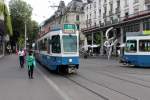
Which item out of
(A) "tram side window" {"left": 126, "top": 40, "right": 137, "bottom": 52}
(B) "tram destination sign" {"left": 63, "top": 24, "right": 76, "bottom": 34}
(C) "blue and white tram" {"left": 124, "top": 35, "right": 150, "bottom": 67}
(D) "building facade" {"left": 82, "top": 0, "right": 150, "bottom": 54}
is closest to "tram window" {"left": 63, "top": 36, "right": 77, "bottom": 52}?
(B) "tram destination sign" {"left": 63, "top": 24, "right": 76, "bottom": 34}

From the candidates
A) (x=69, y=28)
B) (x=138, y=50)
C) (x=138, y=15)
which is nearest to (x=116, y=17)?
(x=138, y=15)

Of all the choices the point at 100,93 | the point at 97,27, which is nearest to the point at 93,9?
the point at 97,27

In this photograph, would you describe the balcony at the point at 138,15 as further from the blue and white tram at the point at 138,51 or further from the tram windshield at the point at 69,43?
the tram windshield at the point at 69,43

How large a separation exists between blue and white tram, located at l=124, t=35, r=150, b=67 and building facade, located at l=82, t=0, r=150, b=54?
1881cm

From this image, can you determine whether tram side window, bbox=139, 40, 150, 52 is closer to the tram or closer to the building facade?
the tram

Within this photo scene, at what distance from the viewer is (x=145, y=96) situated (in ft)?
44.5

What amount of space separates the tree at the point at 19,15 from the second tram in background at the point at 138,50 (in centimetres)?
6996

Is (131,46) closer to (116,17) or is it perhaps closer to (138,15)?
(138,15)

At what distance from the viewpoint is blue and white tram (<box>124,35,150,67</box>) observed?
1259 inches

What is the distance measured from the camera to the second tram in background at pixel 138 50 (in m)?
32.0

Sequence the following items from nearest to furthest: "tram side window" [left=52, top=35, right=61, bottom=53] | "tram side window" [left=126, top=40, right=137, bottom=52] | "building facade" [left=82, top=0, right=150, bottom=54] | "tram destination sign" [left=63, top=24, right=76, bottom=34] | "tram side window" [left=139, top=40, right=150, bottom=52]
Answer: "tram side window" [left=52, top=35, right=61, bottom=53] → "tram destination sign" [left=63, top=24, right=76, bottom=34] → "tram side window" [left=139, top=40, right=150, bottom=52] → "tram side window" [left=126, top=40, right=137, bottom=52] → "building facade" [left=82, top=0, right=150, bottom=54]

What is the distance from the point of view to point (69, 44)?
23125 mm

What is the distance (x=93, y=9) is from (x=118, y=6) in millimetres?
17236

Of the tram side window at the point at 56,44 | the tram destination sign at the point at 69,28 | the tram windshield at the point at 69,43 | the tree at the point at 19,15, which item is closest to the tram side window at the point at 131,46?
the tram destination sign at the point at 69,28
